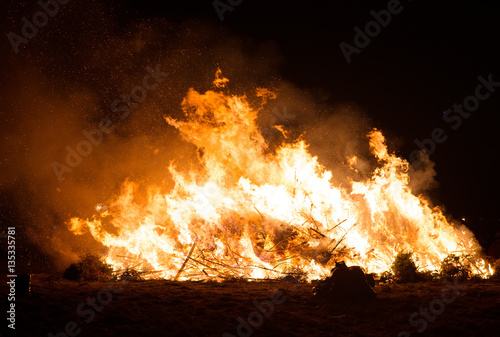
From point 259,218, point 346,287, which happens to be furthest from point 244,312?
point 259,218

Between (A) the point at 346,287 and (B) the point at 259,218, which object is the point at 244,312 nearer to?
(A) the point at 346,287

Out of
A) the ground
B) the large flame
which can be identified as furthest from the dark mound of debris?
the large flame

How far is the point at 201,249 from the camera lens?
10539 mm

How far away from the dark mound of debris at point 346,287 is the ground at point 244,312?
281 mm

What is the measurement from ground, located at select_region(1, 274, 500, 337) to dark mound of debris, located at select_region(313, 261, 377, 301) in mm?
281

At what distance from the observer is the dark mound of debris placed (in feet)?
23.1

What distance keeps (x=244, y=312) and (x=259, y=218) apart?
16.9 ft

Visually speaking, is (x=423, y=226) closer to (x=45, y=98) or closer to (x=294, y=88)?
(x=294, y=88)

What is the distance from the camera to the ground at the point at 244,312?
531 centimetres

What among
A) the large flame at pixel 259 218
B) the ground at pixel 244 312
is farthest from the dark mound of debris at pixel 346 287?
the large flame at pixel 259 218

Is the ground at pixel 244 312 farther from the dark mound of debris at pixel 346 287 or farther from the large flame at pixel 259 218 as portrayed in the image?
the large flame at pixel 259 218

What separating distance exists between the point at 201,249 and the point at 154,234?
171 centimetres

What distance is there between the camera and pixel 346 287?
716 cm

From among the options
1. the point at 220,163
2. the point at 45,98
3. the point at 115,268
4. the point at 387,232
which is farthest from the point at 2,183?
the point at 387,232
